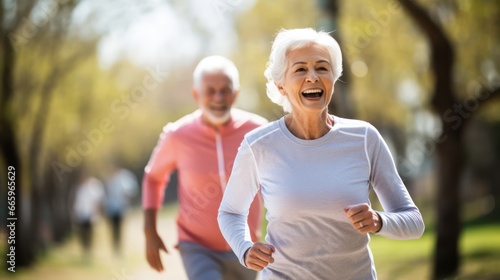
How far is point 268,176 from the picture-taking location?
3814 mm

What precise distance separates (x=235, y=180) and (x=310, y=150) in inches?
16.1

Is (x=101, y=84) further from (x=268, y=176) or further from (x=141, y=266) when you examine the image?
(x=268, y=176)

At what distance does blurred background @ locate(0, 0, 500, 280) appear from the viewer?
12312 millimetres

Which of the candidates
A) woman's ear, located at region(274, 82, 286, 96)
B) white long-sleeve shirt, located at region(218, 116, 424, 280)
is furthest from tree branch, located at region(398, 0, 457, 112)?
white long-sleeve shirt, located at region(218, 116, 424, 280)

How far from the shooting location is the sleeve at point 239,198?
3885mm

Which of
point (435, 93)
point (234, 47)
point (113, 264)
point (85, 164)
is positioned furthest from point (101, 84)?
point (435, 93)

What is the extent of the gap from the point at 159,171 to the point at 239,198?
7.28 ft

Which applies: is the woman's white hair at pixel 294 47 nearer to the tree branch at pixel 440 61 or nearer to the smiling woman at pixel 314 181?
the smiling woman at pixel 314 181

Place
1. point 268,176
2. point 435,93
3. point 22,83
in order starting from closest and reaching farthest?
1. point 268,176
2. point 435,93
3. point 22,83

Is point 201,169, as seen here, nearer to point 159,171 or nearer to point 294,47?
point 159,171

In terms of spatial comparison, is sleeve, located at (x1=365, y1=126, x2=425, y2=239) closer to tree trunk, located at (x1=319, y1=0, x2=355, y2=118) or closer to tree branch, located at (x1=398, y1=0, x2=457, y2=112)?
tree trunk, located at (x1=319, y1=0, x2=355, y2=118)

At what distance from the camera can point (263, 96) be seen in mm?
27828

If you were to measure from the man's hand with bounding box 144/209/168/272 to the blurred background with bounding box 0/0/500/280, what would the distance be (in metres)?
2.03

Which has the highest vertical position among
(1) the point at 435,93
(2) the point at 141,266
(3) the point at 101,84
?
(3) the point at 101,84
